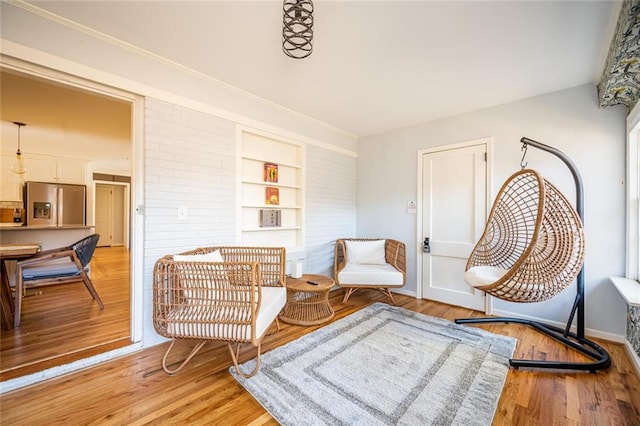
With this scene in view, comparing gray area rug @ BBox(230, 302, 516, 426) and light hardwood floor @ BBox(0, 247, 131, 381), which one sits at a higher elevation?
light hardwood floor @ BBox(0, 247, 131, 381)

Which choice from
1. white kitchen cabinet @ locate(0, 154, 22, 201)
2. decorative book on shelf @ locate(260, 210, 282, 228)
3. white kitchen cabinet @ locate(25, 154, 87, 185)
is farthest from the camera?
white kitchen cabinet @ locate(25, 154, 87, 185)

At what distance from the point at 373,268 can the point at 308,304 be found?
0.99 meters

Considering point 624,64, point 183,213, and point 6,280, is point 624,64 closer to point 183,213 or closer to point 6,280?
point 183,213

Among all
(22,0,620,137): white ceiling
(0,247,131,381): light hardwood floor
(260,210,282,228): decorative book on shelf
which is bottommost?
(0,247,131,381): light hardwood floor

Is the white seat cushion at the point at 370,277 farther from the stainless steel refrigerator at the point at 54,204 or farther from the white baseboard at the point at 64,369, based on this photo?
the stainless steel refrigerator at the point at 54,204

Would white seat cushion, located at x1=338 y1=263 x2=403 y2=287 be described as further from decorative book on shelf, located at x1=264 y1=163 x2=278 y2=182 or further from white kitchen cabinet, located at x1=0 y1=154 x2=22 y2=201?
white kitchen cabinet, located at x1=0 y1=154 x2=22 y2=201

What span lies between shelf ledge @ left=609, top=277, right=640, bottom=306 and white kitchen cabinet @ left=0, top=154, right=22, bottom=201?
9.19 m

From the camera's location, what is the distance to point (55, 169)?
5.86 meters

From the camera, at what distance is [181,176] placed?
2.39 meters

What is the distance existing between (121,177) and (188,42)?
741cm

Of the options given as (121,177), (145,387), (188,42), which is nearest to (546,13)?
(188,42)

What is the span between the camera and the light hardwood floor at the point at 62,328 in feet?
6.25

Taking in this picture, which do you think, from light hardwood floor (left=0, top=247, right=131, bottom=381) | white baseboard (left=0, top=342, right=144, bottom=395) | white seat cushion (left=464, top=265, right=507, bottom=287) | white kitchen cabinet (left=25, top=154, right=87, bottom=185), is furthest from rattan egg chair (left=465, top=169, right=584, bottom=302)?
white kitchen cabinet (left=25, top=154, right=87, bottom=185)

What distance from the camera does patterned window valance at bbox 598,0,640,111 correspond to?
4.85 feet
